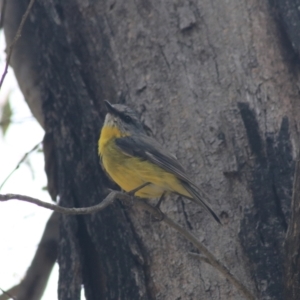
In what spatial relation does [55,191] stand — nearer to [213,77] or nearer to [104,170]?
[104,170]

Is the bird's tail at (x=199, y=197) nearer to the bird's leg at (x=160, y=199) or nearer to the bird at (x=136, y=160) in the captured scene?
the bird at (x=136, y=160)

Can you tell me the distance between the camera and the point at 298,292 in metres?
3.43

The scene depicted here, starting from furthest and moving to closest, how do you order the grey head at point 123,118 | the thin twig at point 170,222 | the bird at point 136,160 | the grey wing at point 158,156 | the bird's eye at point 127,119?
1. the bird's eye at point 127,119
2. the grey head at point 123,118
3. the bird at point 136,160
4. the grey wing at point 158,156
5. the thin twig at point 170,222

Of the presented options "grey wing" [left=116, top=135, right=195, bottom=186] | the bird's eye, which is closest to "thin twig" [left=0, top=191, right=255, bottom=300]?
"grey wing" [left=116, top=135, right=195, bottom=186]

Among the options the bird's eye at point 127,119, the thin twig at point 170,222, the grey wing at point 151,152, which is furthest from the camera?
the bird's eye at point 127,119

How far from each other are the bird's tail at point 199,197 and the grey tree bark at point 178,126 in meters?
0.08

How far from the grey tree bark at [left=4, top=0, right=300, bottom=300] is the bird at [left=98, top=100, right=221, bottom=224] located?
0.08m

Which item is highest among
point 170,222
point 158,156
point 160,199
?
point 158,156

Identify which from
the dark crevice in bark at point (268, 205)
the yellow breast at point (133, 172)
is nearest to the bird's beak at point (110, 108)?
the yellow breast at point (133, 172)

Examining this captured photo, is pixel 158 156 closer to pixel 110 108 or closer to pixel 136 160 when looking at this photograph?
pixel 136 160

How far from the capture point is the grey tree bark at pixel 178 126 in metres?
4.11

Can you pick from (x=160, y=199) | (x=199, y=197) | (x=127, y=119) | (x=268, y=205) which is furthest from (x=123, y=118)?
(x=268, y=205)

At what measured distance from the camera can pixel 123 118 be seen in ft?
15.9

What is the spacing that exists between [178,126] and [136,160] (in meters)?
0.54
